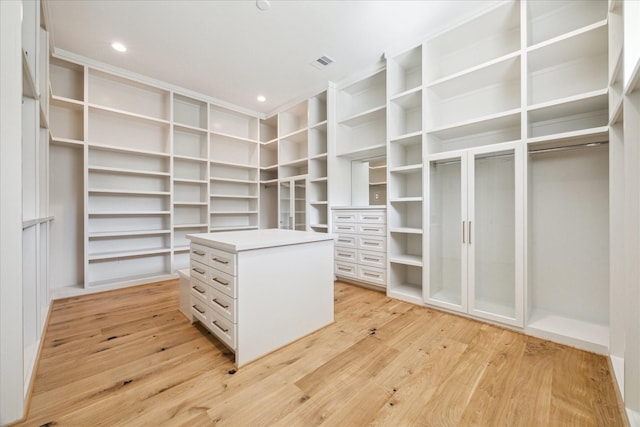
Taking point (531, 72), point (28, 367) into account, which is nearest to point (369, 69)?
point (531, 72)

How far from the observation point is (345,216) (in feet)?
11.2

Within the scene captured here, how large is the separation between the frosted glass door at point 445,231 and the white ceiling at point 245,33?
4.46 ft

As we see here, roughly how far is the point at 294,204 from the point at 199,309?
7.90ft

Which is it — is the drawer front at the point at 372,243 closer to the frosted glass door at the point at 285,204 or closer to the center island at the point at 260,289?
the center island at the point at 260,289

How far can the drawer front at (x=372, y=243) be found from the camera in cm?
302

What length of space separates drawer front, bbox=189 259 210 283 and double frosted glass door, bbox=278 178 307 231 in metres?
2.04

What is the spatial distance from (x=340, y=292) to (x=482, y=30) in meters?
3.04

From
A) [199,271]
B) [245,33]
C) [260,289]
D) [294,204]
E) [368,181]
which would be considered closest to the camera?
[260,289]

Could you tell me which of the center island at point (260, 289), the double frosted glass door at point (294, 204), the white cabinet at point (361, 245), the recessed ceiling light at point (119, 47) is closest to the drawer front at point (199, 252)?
the center island at point (260, 289)

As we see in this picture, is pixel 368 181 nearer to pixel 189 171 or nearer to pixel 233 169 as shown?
pixel 233 169

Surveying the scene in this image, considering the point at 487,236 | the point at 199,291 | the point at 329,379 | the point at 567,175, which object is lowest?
the point at 329,379

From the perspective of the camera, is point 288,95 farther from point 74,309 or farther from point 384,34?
point 74,309

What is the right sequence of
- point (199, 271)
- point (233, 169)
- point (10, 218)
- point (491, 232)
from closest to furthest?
1. point (10, 218)
2. point (199, 271)
3. point (491, 232)
4. point (233, 169)

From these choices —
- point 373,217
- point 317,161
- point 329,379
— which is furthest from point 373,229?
point 329,379
